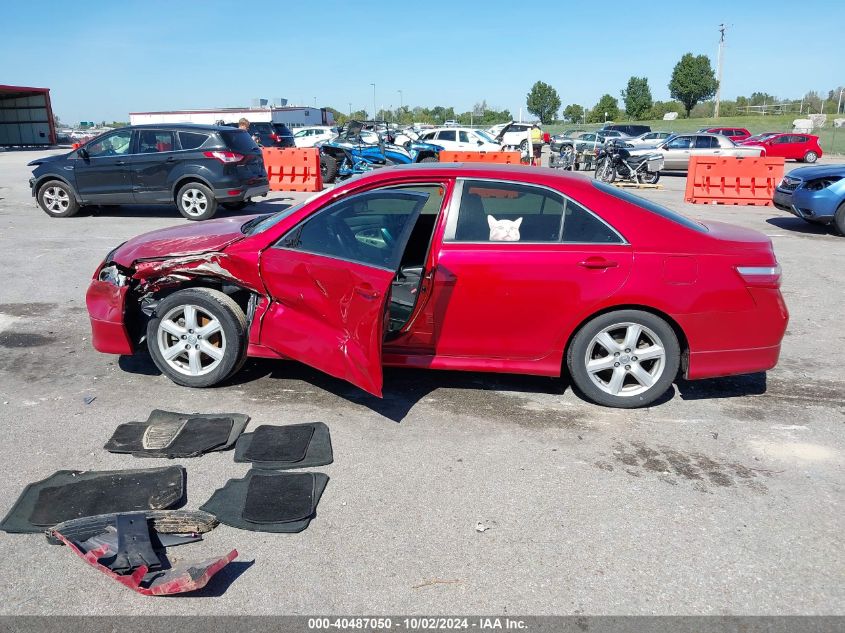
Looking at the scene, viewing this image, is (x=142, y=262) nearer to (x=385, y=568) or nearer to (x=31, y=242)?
(x=385, y=568)

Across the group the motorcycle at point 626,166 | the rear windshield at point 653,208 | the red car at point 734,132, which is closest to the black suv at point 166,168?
the rear windshield at point 653,208

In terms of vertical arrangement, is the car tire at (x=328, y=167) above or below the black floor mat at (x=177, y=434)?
above

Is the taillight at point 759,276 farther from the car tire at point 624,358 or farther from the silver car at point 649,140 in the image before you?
the silver car at point 649,140

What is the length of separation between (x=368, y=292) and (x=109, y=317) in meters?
2.06

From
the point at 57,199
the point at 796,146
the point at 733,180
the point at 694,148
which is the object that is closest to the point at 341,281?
the point at 57,199

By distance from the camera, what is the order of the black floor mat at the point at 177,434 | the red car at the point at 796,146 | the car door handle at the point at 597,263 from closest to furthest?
the black floor mat at the point at 177,434
the car door handle at the point at 597,263
the red car at the point at 796,146

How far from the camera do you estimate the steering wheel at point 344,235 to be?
4.45 metres

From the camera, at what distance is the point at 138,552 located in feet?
9.77

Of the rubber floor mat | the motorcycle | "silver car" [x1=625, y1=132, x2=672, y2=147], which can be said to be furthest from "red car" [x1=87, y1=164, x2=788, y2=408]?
"silver car" [x1=625, y1=132, x2=672, y2=147]

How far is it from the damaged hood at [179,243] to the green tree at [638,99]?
8674 cm

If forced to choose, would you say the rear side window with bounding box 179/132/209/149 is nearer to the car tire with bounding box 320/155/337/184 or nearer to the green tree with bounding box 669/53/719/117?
the car tire with bounding box 320/155/337/184

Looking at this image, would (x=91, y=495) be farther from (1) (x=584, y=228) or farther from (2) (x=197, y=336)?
(1) (x=584, y=228)

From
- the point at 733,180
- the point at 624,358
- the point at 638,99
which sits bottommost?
the point at 624,358

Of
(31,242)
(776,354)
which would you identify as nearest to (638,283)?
(776,354)
